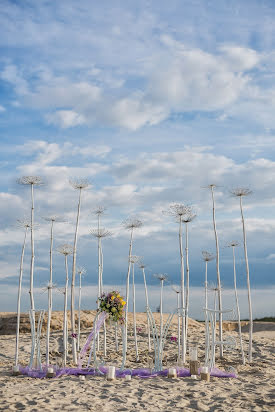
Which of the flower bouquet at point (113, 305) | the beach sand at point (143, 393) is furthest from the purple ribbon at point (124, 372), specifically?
the flower bouquet at point (113, 305)

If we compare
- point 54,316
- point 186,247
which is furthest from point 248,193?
point 54,316

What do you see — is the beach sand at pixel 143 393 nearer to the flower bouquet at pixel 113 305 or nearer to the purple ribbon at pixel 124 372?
the purple ribbon at pixel 124 372

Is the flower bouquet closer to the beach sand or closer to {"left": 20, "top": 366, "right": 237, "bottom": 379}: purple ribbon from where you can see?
{"left": 20, "top": 366, "right": 237, "bottom": 379}: purple ribbon

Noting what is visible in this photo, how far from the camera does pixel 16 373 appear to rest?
42.3 ft

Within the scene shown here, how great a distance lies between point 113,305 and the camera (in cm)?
1295

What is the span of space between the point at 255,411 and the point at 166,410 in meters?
1.62

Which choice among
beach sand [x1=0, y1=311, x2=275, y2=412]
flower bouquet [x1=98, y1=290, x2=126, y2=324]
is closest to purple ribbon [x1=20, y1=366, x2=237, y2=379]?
beach sand [x1=0, y1=311, x2=275, y2=412]

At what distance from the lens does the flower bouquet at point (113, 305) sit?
1292 centimetres

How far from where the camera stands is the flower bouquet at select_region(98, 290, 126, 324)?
12923 millimetres

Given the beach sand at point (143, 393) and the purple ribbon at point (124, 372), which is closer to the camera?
the beach sand at point (143, 393)

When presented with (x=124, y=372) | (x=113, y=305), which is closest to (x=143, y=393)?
(x=124, y=372)

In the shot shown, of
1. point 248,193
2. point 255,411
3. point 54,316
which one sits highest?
point 248,193

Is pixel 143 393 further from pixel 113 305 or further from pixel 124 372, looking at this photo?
pixel 113 305

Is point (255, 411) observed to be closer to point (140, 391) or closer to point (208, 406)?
point (208, 406)
